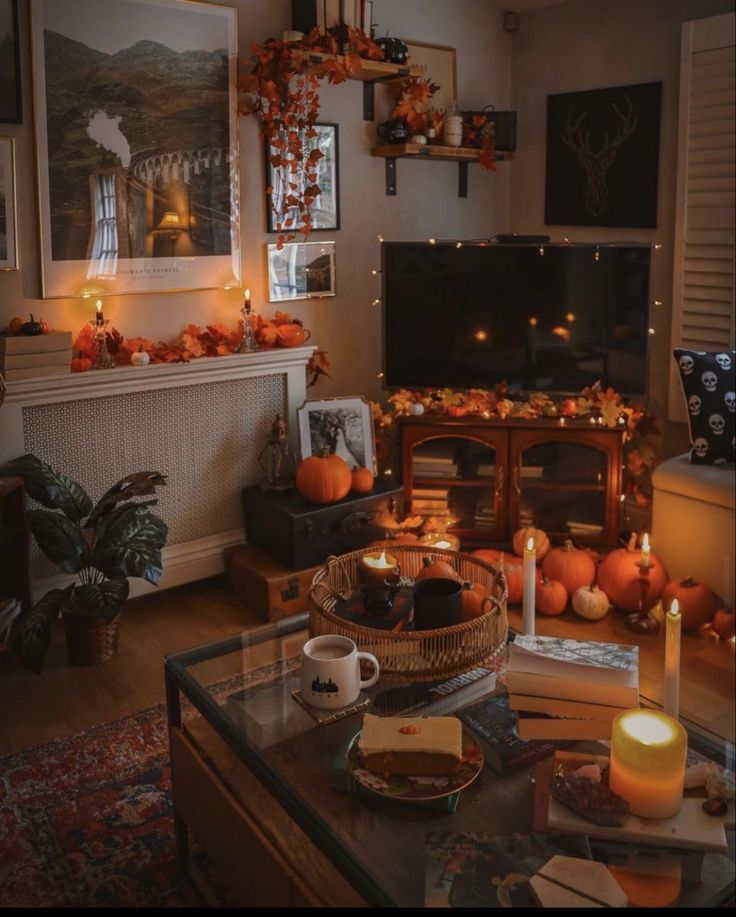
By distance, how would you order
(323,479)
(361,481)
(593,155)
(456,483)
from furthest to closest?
(593,155)
(456,483)
(361,481)
(323,479)

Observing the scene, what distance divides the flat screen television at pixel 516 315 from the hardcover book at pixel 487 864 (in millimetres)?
2483

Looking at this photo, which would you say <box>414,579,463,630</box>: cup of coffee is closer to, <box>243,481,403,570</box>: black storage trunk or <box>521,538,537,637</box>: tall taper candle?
<box>521,538,537,637</box>: tall taper candle

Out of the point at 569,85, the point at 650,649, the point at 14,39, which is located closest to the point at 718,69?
the point at 569,85

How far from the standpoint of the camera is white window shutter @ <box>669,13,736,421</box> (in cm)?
354

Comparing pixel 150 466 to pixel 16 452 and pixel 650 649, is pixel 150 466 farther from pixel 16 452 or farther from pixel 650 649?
pixel 650 649

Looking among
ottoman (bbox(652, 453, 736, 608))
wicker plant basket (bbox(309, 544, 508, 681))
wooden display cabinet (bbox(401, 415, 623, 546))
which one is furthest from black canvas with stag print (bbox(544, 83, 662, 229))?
wicker plant basket (bbox(309, 544, 508, 681))

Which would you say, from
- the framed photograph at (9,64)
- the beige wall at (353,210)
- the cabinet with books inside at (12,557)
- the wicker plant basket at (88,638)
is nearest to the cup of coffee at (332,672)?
the wicker plant basket at (88,638)

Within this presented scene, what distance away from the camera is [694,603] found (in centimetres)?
317

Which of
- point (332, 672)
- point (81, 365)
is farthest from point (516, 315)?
point (332, 672)

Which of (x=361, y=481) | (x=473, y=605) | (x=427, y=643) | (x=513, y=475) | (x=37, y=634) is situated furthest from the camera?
(x=513, y=475)

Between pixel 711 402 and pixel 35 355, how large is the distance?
2.27 metres

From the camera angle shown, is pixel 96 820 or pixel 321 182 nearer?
pixel 96 820

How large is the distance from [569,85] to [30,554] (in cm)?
297

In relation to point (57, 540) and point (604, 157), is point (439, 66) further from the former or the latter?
point (57, 540)
